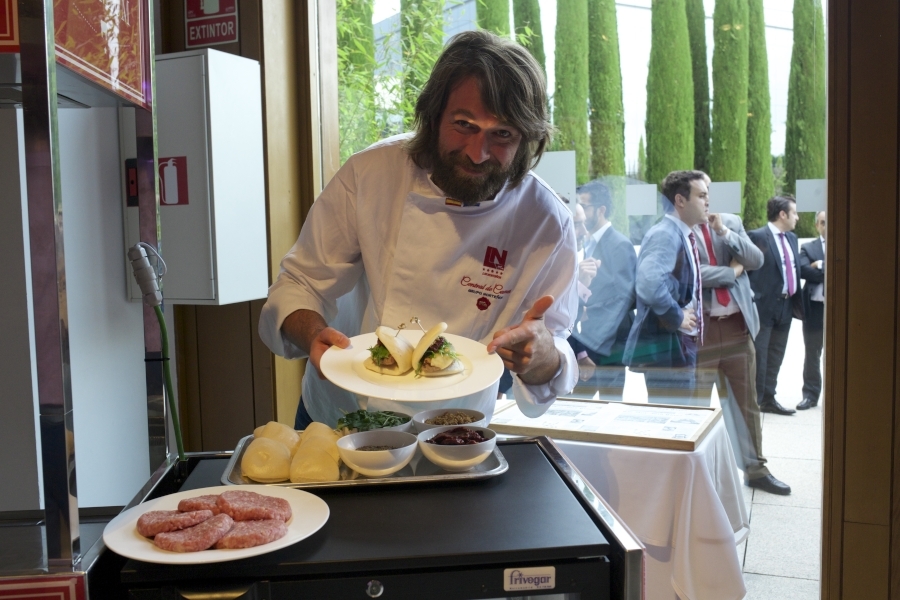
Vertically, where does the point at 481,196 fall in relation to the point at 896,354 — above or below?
above

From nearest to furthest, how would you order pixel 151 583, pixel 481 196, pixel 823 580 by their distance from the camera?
pixel 151 583
pixel 481 196
pixel 823 580

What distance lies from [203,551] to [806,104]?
2758mm

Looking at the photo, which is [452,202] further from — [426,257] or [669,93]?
[669,93]

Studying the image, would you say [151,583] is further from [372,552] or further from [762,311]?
[762,311]

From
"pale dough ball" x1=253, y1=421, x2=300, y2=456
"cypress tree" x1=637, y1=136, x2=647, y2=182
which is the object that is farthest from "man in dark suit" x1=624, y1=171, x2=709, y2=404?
"pale dough ball" x1=253, y1=421, x2=300, y2=456

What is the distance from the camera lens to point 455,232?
6.84 feet

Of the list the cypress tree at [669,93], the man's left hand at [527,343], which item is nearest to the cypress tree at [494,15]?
the cypress tree at [669,93]

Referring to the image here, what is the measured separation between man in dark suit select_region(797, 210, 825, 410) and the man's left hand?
5.20 feet

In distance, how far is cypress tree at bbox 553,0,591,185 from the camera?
3.31 metres

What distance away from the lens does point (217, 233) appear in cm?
297

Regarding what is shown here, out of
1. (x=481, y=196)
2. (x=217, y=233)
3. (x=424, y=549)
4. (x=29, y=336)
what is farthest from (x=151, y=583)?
(x=217, y=233)

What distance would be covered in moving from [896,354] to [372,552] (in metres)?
2.27

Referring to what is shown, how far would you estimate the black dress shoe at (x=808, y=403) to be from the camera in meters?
2.93

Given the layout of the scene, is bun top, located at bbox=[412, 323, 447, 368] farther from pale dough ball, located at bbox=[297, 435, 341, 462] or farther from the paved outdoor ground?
the paved outdoor ground
